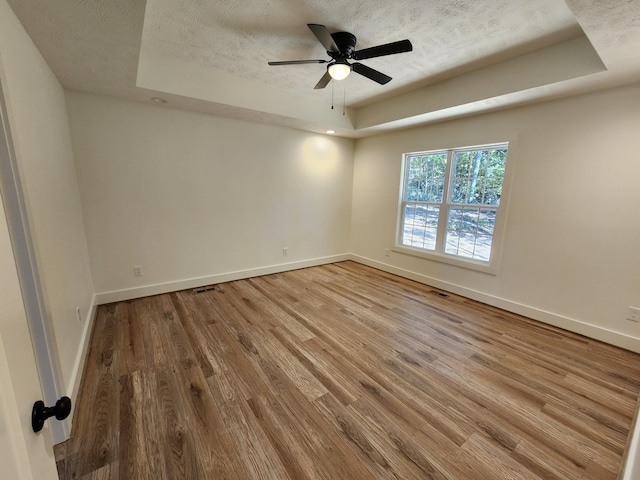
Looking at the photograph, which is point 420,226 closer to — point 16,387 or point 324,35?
point 324,35

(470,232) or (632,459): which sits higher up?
(470,232)

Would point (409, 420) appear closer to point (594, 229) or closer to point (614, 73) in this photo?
point (594, 229)

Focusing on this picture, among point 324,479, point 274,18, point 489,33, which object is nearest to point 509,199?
point 489,33

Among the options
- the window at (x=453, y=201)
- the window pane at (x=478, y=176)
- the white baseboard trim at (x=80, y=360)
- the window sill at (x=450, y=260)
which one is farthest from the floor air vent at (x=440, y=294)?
the white baseboard trim at (x=80, y=360)

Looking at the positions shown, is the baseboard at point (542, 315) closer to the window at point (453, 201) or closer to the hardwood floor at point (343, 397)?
the hardwood floor at point (343, 397)

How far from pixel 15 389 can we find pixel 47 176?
193cm

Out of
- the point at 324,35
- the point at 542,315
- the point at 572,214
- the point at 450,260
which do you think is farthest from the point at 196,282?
the point at 572,214

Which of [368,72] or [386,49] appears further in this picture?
[368,72]

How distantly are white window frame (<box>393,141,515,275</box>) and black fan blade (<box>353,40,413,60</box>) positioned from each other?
77.6 inches

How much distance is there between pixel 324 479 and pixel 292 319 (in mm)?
1652

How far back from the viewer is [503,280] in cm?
332

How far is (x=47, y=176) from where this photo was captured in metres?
1.80

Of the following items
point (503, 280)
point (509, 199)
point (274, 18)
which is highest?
point (274, 18)

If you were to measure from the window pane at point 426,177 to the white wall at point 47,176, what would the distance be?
420cm
